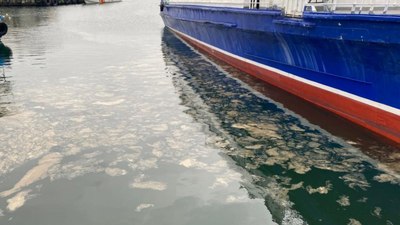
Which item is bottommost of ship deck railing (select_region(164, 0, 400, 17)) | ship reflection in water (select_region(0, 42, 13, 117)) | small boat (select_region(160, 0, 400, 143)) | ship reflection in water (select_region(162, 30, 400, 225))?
ship reflection in water (select_region(162, 30, 400, 225))

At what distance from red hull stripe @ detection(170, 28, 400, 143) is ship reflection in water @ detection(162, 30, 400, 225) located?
62 cm

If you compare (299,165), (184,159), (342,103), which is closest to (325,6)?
(342,103)

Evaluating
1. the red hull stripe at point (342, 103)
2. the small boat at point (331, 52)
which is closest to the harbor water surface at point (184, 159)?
the red hull stripe at point (342, 103)

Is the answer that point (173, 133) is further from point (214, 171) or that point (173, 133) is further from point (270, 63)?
point (270, 63)

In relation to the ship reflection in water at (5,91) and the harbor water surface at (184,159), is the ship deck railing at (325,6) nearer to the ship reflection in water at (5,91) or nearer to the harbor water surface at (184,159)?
the harbor water surface at (184,159)

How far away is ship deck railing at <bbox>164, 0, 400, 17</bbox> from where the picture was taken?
8.15 metres

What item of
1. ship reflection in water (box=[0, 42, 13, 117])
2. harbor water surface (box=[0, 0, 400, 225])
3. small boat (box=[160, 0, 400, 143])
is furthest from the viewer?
ship reflection in water (box=[0, 42, 13, 117])

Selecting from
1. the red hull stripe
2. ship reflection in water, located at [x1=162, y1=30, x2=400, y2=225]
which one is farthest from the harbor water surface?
the red hull stripe

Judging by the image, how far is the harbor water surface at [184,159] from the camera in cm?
541

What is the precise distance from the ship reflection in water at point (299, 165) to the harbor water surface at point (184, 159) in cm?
2

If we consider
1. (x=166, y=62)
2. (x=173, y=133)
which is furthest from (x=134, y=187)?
(x=166, y=62)

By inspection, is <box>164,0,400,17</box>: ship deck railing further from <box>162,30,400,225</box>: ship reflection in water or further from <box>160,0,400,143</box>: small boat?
<box>162,30,400,225</box>: ship reflection in water

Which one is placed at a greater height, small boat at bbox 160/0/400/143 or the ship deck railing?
the ship deck railing

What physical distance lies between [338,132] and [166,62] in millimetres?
11131
